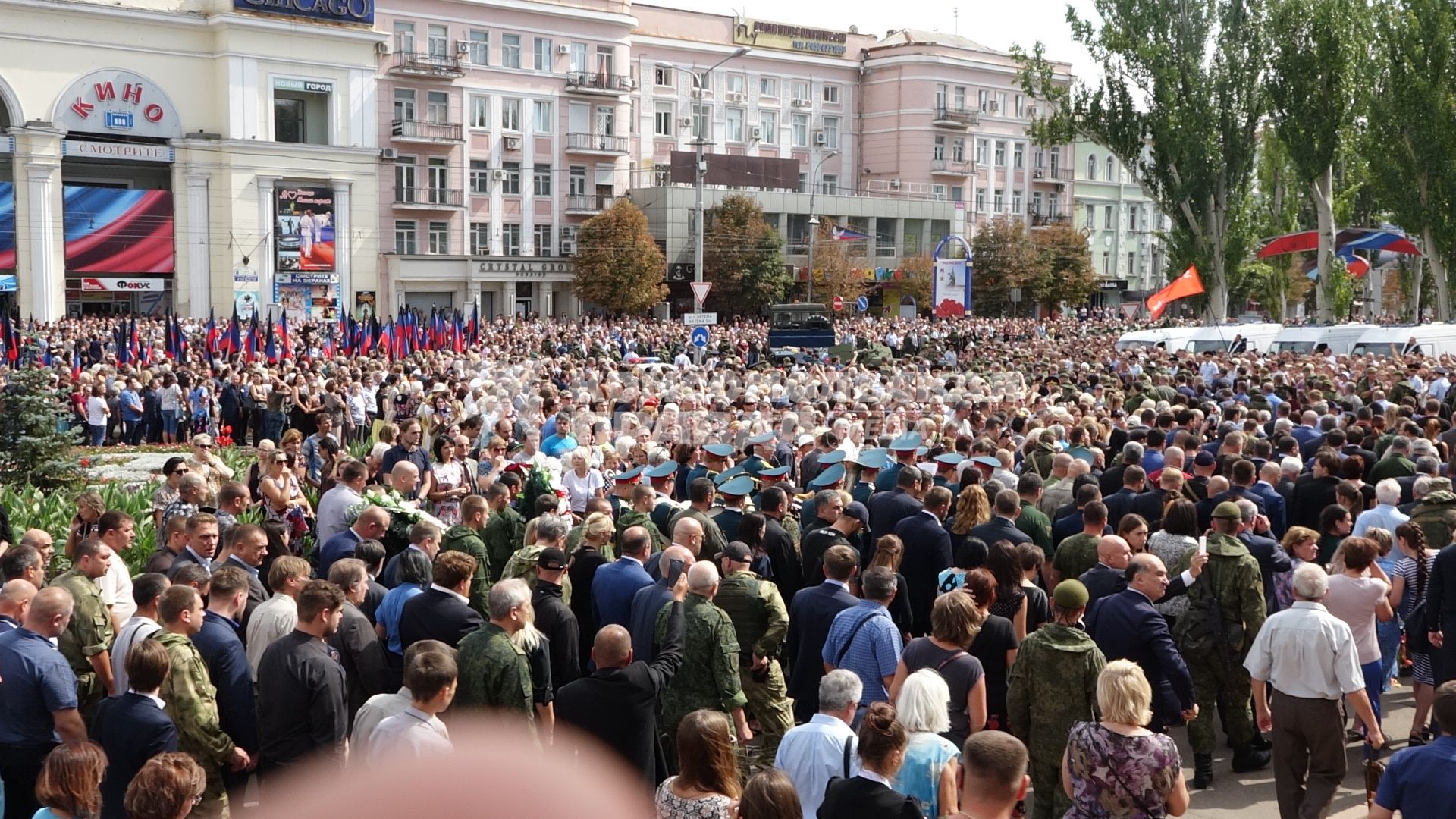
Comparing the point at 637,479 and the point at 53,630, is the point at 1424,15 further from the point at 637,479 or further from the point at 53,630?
the point at 53,630

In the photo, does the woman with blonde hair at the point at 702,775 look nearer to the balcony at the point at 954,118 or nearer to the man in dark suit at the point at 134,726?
the man in dark suit at the point at 134,726

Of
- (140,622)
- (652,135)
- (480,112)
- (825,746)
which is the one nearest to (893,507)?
(825,746)

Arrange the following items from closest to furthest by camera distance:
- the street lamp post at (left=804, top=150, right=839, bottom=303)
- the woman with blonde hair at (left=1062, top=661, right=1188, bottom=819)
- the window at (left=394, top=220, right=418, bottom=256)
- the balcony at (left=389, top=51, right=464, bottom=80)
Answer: the woman with blonde hair at (left=1062, top=661, right=1188, bottom=819)
the balcony at (left=389, top=51, right=464, bottom=80)
the street lamp post at (left=804, top=150, right=839, bottom=303)
the window at (left=394, top=220, right=418, bottom=256)

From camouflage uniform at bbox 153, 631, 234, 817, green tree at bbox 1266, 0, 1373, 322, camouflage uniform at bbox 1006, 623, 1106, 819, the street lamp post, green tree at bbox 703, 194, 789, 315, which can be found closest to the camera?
camouflage uniform at bbox 153, 631, 234, 817

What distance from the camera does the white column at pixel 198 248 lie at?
52.5 m

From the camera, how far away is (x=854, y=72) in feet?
250

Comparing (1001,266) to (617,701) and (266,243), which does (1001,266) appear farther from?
(617,701)

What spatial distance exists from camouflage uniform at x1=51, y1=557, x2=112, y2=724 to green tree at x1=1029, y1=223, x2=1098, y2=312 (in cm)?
6520

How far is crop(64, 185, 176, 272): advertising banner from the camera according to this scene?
50.5 m

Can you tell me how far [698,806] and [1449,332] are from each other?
28638mm

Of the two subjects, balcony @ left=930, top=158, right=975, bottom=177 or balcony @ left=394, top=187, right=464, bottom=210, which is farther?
balcony @ left=930, top=158, right=975, bottom=177

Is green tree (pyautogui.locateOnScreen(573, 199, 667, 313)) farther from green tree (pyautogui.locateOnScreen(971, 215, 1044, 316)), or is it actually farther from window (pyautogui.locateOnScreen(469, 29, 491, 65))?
green tree (pyautogui.locateOnScreen(971, 215, 1044, 316))

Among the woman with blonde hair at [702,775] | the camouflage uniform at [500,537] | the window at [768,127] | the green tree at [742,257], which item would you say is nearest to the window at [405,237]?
the green tree at [742,257]

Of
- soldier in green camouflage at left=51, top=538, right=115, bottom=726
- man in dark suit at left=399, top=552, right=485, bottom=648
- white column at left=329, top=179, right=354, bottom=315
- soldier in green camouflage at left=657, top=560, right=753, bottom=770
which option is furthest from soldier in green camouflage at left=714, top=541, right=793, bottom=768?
white column at left=329, top=179, right=354, bottom=315
